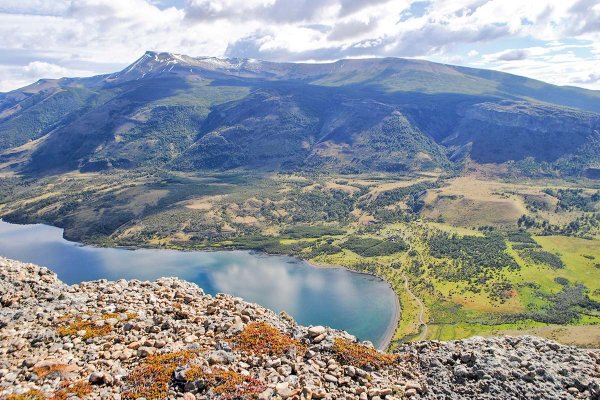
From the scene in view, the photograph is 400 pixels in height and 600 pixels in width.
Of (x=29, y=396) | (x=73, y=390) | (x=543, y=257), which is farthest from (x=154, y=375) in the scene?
(x=543, y=257)

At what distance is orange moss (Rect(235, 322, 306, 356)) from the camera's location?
816 inches

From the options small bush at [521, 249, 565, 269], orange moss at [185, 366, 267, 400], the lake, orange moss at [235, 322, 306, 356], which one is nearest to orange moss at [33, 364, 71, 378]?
orange moss at [185, 366, 267, 400]

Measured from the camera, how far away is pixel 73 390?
17500 millimetres

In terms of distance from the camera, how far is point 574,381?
19.1 m

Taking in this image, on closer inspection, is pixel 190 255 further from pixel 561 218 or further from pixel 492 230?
pixel 561 218

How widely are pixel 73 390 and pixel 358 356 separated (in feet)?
40.1

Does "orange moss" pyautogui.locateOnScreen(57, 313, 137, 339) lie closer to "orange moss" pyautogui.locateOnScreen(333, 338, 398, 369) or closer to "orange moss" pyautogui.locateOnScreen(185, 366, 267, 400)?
"orange moss" pyautogui.locateOnScreen(185, 366, 267, 400)

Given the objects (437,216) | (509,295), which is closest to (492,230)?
(437,216)

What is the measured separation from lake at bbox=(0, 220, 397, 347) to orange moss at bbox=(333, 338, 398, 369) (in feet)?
235

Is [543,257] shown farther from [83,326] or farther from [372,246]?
[83,326]

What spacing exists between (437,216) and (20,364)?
191 meters

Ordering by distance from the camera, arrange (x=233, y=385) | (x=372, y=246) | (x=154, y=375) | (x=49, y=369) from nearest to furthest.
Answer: (x=233, y=385) → (x=154, y=375) → (x=49, y=369) → (x=372, y=246)

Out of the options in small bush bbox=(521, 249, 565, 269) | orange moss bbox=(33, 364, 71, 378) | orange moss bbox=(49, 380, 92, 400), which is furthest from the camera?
Result: small bush bbox=(521, 249, 565, 269)

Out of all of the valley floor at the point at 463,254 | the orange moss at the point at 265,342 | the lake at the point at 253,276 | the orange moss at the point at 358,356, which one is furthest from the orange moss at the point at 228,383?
the lake at the point at 253,276
